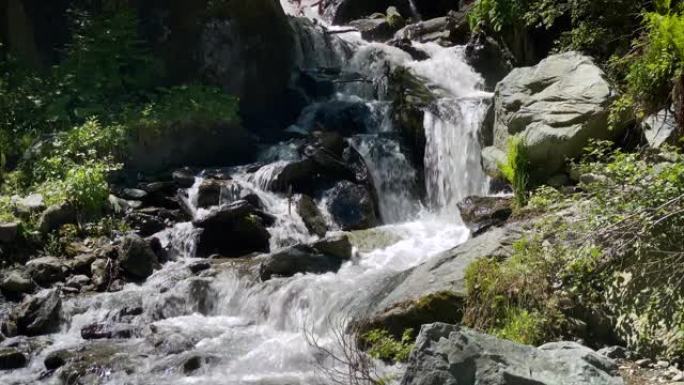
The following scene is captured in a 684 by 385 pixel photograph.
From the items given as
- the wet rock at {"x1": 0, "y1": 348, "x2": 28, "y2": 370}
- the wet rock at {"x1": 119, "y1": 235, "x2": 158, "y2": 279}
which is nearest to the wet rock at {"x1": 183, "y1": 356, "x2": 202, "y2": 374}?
the wet rock at {"x1": 0, "y1": 348, "x2": 28, "y2": 370}

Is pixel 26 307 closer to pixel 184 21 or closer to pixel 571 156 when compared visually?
pixel 571 156

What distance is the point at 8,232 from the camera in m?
11.2

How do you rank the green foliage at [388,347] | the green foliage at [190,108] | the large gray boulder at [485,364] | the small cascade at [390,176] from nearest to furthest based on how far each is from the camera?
the large gray boulder at [485,364] → the green foliage at [388,347] → the small cascade at [390,176] → the green foliage at [190,108]

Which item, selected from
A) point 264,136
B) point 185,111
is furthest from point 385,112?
point 185,111

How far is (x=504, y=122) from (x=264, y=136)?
6766 mm

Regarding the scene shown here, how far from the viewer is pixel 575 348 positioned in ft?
15.7

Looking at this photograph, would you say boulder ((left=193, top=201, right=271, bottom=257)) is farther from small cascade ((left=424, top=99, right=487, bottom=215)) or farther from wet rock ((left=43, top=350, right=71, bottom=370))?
wet rock ((left=43, top=350, right=71, bottom=370))

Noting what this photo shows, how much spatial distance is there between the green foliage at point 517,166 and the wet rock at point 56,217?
22.5ft

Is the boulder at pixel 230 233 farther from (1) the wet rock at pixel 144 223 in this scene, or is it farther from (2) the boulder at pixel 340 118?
(2) the boulder at pixel 340 118

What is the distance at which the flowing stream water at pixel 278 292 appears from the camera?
7734mm

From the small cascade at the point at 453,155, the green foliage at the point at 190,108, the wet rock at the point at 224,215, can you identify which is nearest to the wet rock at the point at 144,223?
the wet rock at the point at 224,215

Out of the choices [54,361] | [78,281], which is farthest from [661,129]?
[78,281]

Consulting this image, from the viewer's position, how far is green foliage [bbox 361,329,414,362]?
21.6ft

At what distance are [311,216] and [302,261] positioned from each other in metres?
2.54
